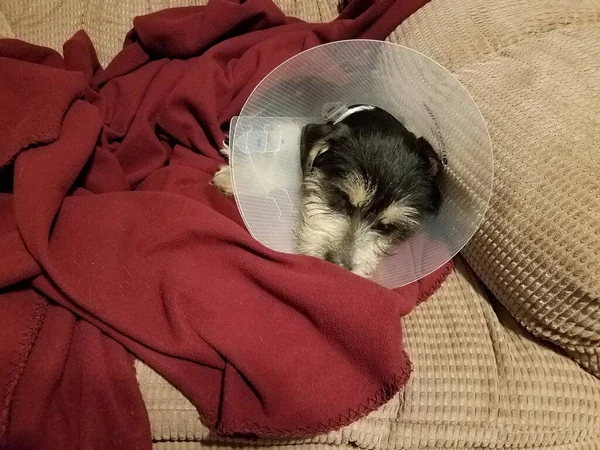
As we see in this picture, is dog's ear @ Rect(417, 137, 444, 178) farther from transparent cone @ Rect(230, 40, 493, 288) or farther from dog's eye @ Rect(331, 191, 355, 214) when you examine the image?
dog's eye @ Rect(331, 191, 355, 214)

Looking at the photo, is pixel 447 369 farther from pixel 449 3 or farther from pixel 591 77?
pixel 449 3

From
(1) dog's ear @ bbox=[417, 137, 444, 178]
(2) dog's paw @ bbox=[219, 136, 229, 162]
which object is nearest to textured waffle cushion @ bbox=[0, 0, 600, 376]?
(1) dog's ear @ bbox=[417, 137, 444, 178]

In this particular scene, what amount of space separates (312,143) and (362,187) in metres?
0.20

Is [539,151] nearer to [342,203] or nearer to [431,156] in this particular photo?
[431,156]

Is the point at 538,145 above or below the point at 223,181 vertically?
above

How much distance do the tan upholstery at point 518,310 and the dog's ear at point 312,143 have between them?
452 millimetres

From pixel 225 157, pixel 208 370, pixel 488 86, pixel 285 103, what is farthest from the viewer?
pixel 225 157

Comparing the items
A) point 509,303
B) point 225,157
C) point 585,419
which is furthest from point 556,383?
point 225,157

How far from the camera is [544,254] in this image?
46.4 inches

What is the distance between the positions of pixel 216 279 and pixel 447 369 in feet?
1.95

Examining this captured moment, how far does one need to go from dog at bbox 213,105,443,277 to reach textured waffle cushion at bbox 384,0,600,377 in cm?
19

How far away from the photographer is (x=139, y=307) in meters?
1.18

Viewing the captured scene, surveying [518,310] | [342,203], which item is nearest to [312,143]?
[342,203]

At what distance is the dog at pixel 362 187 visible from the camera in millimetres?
1321
